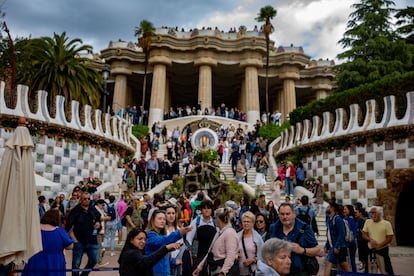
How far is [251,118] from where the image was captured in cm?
3628

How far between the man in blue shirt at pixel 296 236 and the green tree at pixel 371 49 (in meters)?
22.1

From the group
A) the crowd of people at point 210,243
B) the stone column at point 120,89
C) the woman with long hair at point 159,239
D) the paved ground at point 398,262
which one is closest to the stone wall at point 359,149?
the paved ground at point 398,262

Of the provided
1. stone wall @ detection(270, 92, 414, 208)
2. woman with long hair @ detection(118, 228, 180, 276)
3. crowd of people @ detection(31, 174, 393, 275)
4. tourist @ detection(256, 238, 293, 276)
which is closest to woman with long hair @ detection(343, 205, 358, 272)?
crowd of people @ detection(31, 174, 393, 275)

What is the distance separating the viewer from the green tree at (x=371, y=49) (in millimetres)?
24844

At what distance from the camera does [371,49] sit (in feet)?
84.7

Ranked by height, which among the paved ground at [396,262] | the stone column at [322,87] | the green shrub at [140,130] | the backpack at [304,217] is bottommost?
the paved ground at [396,262]

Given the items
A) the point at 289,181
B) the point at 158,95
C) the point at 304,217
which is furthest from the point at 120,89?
the point at 304,217

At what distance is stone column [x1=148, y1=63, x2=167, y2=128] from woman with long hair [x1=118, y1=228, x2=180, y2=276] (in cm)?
3174

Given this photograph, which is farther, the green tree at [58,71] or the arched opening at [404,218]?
the green tree at [58,71]

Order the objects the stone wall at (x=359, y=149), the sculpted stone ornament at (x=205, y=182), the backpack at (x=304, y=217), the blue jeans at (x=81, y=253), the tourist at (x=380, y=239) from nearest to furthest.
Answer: the blue jeans at (x=81, y=253)
the tourist at (x=380, y=239)
the backpack at (x=304, y=217)
the stone wall at (x=359, y=149)
the sculpted stone ornament at (x=205, y=182)

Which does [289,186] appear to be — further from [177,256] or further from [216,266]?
[216,266]

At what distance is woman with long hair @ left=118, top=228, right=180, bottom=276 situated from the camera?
151 inches

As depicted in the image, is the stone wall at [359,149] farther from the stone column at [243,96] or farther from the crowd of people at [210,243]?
the stone column at [243,96]

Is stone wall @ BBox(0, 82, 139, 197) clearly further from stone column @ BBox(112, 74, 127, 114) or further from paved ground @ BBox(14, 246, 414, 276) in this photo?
stone column @ BBox(112, 74, 127, 114)
